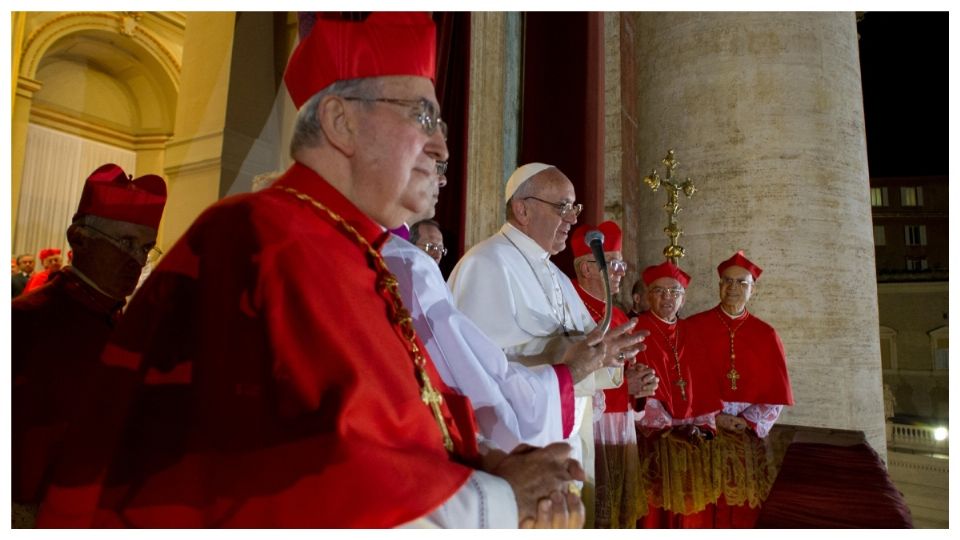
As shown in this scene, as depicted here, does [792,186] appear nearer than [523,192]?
No

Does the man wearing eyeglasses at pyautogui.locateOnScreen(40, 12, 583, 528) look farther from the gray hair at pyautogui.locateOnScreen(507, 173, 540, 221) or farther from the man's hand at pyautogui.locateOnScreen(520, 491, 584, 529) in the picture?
the gray hair at pyautogui.locateOnScreen(507, 173, 540, 221)

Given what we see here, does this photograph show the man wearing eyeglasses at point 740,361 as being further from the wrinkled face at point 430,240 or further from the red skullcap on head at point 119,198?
the red skullcap on head at point 119,198

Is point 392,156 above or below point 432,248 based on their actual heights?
below

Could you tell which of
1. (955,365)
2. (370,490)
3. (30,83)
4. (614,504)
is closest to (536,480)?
(370,490)

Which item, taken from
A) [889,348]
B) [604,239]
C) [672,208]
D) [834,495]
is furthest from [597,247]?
[889,348]

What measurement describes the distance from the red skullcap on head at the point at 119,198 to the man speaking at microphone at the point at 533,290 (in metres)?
1.10

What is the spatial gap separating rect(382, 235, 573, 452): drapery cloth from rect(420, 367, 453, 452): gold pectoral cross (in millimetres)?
380

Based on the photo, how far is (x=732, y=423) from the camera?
→ 405cm

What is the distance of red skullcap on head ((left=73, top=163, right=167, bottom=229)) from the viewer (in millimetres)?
1878

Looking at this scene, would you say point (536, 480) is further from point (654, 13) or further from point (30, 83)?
point (30, 83)

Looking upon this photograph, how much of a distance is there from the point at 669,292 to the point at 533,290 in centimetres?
197

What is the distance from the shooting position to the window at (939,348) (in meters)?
16.1

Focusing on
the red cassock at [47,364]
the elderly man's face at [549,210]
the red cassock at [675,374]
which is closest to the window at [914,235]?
the red cassock at [675,374]

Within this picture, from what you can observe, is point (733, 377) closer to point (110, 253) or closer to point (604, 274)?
point (604, 274)
